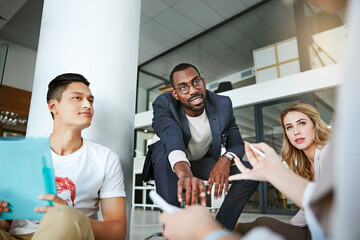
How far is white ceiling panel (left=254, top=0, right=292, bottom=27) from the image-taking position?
4.66 m

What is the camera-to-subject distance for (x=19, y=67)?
5672 mm

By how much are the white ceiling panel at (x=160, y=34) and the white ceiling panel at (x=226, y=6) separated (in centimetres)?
101

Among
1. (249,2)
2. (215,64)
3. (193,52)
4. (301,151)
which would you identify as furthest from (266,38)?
(301,151)

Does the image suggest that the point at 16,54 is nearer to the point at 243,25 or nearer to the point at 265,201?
the point at 243,25

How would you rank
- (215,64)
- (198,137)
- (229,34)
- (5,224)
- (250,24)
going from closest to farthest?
(5,224)
(198,137)
(250,24)
(229,34)
(215,64)

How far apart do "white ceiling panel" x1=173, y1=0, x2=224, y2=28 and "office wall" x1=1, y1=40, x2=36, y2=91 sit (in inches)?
139

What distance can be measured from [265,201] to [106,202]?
12.4 ft

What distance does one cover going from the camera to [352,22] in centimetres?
32

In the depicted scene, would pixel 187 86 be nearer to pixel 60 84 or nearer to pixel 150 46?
pixel 60 84

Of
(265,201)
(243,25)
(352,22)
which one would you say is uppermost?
(243,25)

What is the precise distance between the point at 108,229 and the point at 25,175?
12.8 inches

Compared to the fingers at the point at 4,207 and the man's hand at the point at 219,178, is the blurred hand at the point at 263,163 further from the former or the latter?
the fingers at the point at 4,207

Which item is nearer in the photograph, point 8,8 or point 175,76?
point 175,76

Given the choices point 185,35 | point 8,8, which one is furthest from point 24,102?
point 185,35
